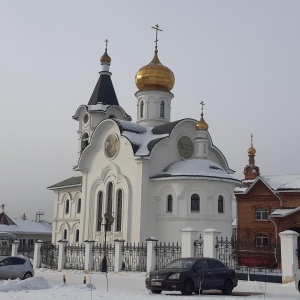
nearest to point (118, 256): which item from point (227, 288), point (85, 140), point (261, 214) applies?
point (227, 288)

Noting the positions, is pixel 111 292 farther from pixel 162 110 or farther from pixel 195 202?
pixel 162 110

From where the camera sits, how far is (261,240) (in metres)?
30.7

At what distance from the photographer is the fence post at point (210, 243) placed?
17109mm

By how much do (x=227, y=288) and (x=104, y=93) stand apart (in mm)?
24607

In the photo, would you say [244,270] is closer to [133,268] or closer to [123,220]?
[133,268]

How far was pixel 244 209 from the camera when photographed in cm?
3167

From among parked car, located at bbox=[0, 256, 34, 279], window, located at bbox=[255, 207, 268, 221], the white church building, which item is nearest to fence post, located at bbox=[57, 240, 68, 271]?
the white church building

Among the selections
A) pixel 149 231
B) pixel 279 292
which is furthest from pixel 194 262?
pixel 149 231

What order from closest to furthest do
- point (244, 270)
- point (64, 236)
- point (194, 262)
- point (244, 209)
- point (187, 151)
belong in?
point (194, 262) → point (244, 270) → point (187, 151) → point (244, 209) → point (64, 236)

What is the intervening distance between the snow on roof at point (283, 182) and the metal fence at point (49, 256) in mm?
14439

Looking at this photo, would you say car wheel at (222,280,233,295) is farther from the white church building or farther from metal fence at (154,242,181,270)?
the white church building

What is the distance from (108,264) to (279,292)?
32.7 feet

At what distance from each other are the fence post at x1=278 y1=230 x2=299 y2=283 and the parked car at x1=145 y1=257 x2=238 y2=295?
2758 millimetres

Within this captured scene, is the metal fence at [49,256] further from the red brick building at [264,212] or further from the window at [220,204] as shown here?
the red brick building at [264,212]
